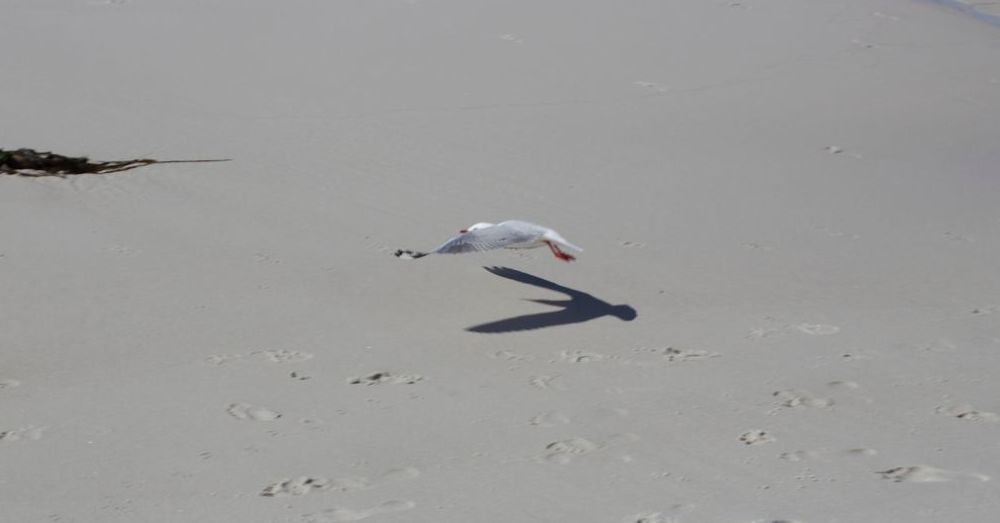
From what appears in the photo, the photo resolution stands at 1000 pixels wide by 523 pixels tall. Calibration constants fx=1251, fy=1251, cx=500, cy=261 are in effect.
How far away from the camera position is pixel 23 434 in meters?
3.73

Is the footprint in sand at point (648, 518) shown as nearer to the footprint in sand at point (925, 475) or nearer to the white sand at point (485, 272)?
the white sand at point (485, 272)

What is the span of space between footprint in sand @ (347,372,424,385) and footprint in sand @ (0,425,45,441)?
0.98 meters

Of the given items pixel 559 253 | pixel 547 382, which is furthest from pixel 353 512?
pixel 559 253

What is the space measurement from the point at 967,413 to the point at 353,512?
79.9 inches

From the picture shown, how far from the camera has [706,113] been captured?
7352 mm

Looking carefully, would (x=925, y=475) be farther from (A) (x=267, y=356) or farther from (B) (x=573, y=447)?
(A) (x=267, y=356)

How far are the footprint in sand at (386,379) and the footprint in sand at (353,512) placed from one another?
0.79m

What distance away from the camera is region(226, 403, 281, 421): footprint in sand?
3.89 meters

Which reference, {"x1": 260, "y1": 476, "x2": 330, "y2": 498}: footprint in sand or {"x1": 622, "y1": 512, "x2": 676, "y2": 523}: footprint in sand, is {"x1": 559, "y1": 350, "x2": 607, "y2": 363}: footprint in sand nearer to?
{"x1": 622, "y1": 512, "x2": 676, "y2": 523}: footprint in sand

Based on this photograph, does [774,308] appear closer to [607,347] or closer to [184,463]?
[607,347]

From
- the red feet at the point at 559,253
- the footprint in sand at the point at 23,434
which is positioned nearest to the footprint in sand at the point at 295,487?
the footprint in sand at the point at 23,434

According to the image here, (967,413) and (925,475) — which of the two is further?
(967,413)

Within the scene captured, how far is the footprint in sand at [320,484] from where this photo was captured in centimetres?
348

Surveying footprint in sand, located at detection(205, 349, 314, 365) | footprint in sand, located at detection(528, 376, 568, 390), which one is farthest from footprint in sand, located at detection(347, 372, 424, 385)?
footprint in sand, located at detection(528, 376, 568, 390)
